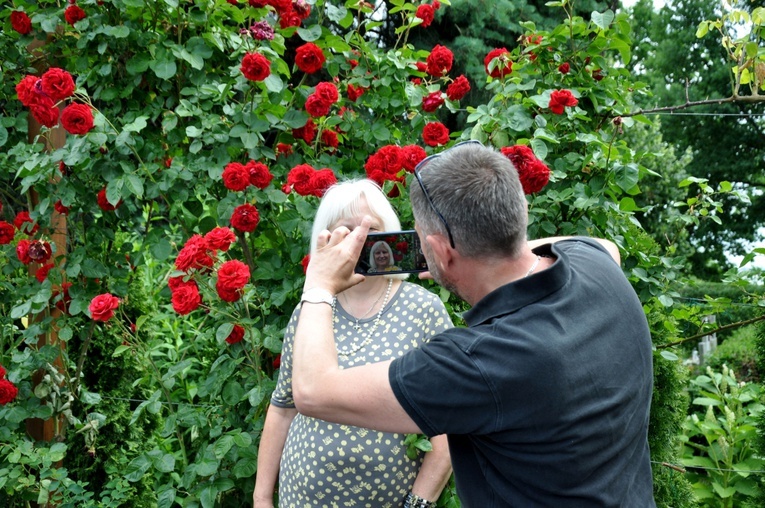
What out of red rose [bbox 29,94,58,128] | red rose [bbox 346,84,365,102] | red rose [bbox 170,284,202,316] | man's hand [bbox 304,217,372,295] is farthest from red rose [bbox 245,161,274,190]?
man's hand [bbox 304,217,372,295]

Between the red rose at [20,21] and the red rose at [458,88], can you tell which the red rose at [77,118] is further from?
the red rose at [458,88]

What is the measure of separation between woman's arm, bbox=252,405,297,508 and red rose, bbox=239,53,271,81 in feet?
3.23

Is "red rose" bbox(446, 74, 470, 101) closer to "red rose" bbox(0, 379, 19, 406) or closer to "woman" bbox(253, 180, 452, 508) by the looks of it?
"woman" bbox(253, 180, 452, 508)

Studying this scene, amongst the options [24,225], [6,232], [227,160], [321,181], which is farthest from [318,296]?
[24,225]

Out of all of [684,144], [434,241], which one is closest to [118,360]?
[434,241]

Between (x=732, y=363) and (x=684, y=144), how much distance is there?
1601 centimetres

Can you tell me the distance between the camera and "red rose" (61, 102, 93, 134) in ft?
7.73

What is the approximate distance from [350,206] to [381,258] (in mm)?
338

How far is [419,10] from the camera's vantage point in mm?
2717

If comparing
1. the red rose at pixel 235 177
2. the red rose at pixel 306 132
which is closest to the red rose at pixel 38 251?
the red rose at pixel 235 177

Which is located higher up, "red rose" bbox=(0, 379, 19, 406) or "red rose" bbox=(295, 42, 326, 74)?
"red rose" bbox=(295, 42, 326, 74)

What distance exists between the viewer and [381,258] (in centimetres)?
178

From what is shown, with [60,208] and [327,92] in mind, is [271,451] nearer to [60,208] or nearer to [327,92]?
[327,92]

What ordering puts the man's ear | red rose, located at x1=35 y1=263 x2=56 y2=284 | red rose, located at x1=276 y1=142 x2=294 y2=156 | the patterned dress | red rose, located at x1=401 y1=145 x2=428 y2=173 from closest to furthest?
the man's ear → the patterned dress → red rose, located at x1=401 y1=145 x2=428 y2=173 → red rose, located at x1=276 y1=142 x2=294 y2=156 → red rose, located at x1=35 y1=263 x2=56 y2=284
